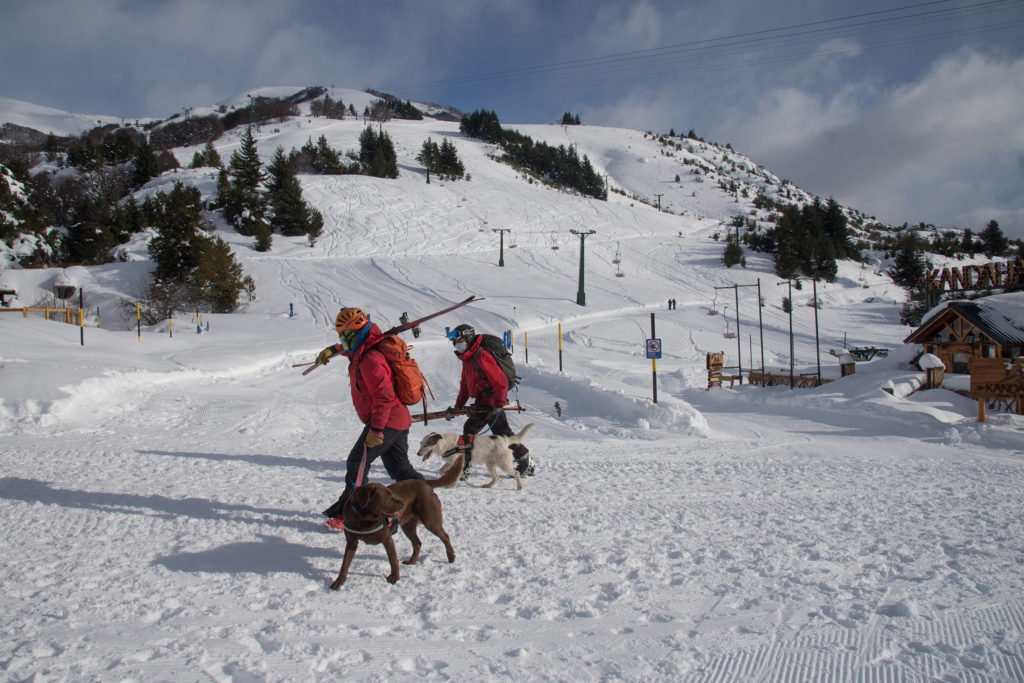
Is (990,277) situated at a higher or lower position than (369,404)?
higher

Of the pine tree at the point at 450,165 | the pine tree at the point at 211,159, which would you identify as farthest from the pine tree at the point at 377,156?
the pine tree at the point at 211,159

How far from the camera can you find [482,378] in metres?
6.23

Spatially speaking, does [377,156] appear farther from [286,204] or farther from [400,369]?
[400,369]

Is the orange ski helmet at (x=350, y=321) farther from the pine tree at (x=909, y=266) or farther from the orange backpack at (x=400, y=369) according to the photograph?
the pine tree at (x=909, y=266)

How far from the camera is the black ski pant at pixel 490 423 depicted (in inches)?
239

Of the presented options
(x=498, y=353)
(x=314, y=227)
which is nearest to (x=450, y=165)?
(x=314, y=227)

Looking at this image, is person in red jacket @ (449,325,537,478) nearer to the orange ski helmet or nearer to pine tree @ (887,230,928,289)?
the orange ski helmet

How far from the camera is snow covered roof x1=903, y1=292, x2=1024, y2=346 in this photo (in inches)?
782

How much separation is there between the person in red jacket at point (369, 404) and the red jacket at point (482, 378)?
61.4 inches

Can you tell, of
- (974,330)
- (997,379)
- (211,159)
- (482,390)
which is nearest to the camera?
(482,390)

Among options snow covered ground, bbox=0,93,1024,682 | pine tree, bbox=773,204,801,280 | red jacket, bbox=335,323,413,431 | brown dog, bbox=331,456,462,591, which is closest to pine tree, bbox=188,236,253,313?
snow covered ground, bbox=0,93,1024,682

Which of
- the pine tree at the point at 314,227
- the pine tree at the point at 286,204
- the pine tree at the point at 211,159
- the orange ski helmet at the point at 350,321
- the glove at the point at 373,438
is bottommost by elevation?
the glove at the point at 373,438

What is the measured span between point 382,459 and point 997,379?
14701 mm

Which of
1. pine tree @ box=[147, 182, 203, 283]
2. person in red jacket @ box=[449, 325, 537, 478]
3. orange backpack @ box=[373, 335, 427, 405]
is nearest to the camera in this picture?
orange backpack @ box=[373, 335, 427, 405]
